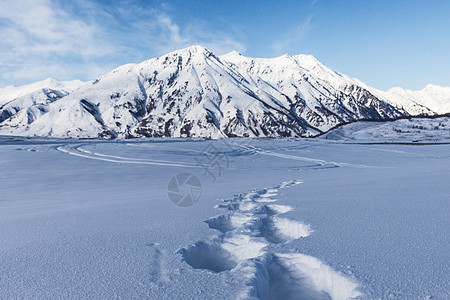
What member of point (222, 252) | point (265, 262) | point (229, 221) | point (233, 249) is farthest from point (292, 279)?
point (229, 221)

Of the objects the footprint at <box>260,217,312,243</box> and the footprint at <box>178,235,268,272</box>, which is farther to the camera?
the footprint at <box>260,217,312,243</box>

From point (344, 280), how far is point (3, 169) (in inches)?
647

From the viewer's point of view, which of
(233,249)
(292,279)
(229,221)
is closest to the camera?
(292,279)

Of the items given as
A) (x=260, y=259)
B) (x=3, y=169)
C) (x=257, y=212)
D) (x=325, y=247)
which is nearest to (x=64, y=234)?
(x=260, y=259)

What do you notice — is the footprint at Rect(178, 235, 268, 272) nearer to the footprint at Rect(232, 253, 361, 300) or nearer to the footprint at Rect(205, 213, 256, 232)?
the footprint at Rect(232, 253, 361, 300)

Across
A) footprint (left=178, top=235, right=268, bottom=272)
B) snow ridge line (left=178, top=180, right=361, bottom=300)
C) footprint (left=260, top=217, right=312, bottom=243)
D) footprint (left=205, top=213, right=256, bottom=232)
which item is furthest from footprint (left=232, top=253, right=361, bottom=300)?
footprint (left=205, top=213, right=256, bottom=232)

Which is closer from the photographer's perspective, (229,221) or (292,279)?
(292,279)

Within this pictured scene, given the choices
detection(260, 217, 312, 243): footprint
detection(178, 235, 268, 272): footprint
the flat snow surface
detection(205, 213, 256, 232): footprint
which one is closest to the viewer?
the flat snow surface

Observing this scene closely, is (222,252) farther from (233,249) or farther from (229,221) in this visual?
(229,221)

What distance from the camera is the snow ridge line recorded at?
108 inches

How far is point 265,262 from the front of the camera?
10.2ft

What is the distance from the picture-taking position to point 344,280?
2.63 m

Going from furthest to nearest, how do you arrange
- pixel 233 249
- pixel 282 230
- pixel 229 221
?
pixel 229 221 → pixel 282 230 → pixel 233 249

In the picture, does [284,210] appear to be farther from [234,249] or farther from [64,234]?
[64,234]
